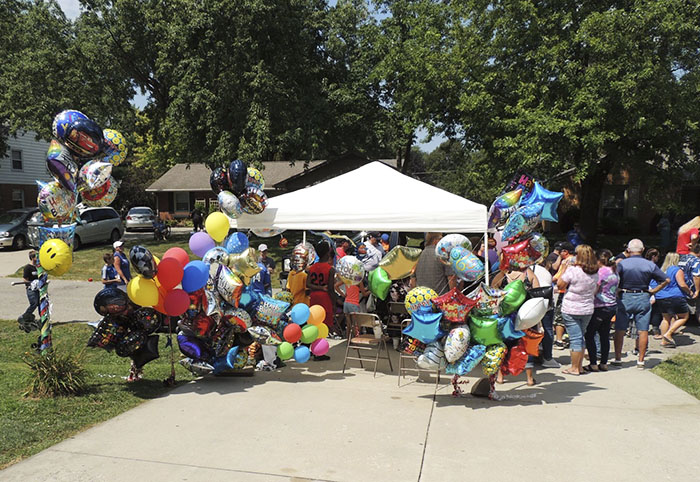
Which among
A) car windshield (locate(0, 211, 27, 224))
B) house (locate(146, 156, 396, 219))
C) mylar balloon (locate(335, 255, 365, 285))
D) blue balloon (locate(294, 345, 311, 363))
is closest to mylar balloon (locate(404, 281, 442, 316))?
mylar balloon (locate(335, 255, 365, 285))

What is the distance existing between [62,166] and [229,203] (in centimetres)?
211

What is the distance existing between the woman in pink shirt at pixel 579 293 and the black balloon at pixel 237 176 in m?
A: 4.37

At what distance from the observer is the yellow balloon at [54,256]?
5145 mm

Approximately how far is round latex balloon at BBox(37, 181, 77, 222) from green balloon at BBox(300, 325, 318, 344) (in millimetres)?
3016

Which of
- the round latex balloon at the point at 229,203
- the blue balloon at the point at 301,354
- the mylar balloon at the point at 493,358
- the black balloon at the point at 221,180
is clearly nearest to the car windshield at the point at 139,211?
the black balloon at the point at 221,180

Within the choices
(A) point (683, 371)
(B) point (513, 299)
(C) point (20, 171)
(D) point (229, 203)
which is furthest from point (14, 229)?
(A) point (683, 371)

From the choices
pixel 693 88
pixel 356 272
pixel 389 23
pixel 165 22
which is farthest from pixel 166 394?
pixel 389 23

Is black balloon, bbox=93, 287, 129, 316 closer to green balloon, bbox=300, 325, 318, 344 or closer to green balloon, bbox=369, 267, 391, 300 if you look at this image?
green balloon, bbox=300, 325, 318, 344

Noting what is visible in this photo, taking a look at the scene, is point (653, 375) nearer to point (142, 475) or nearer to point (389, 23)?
point (142, 475)

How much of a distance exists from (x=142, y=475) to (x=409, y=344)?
299 cm

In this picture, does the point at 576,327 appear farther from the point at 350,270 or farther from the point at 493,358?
the point at 350,270

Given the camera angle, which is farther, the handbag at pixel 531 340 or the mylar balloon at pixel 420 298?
the handbag at pixel 531 340

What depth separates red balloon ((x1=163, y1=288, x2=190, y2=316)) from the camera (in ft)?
19.1

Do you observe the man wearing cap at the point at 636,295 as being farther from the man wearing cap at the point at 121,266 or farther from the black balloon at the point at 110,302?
the man wearing cap at the point at 121,266
